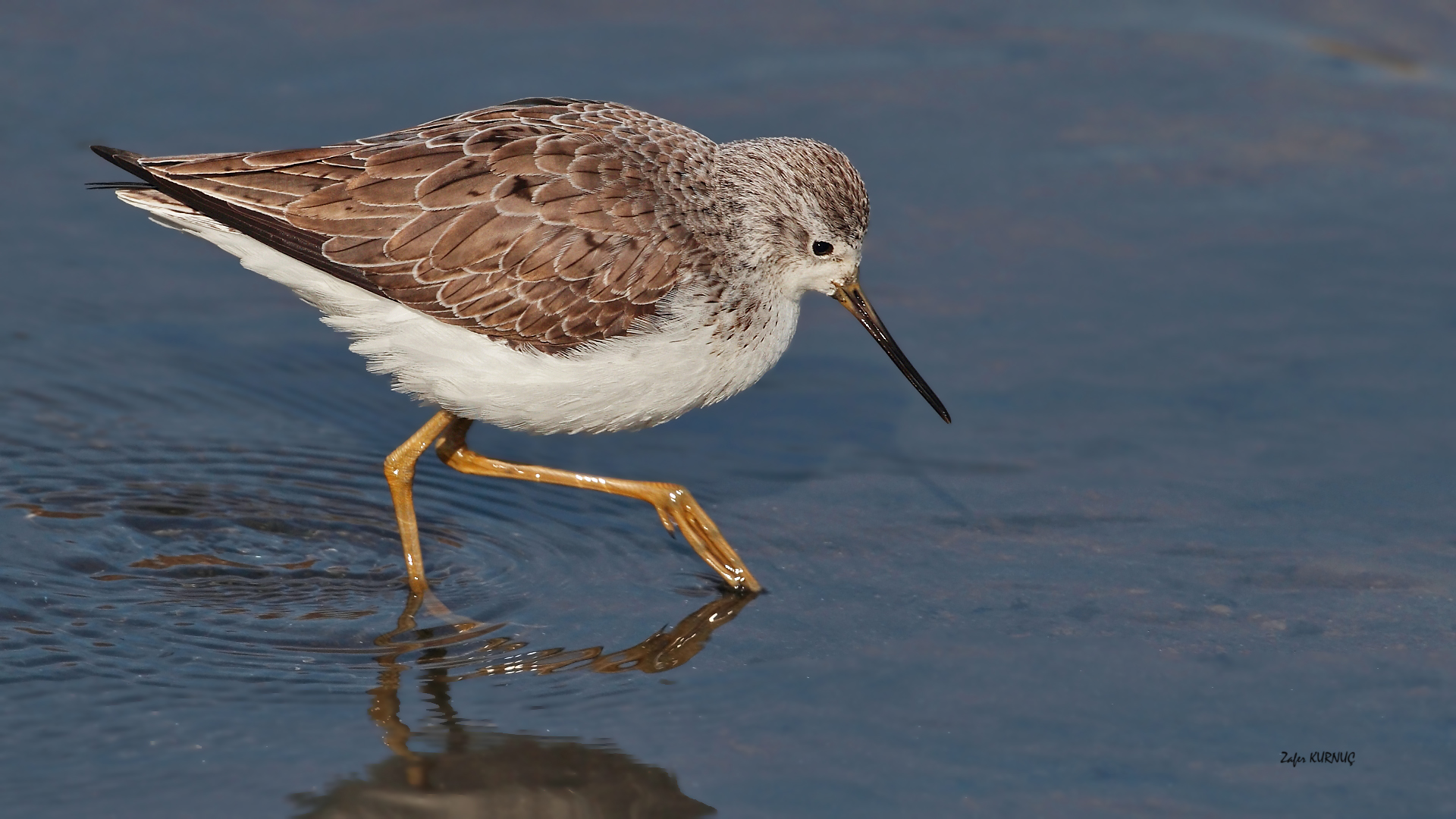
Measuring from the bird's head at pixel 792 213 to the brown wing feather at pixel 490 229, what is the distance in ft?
1.09

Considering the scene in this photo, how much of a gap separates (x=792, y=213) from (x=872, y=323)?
2.69 feet

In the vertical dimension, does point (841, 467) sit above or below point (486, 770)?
above

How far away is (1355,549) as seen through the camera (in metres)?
8.58

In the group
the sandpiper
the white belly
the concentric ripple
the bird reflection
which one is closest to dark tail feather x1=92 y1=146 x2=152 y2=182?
the sandpiper

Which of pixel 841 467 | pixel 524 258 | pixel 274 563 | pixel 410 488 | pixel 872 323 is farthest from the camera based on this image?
pixel 841 467

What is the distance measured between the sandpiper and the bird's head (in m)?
0.01

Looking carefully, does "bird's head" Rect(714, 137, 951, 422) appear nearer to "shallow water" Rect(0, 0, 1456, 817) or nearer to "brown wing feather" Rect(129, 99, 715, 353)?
"brown wing feather" Rect(129, 99, 715, 353)

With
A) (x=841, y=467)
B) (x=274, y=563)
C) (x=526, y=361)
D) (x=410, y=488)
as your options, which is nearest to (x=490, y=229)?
(x=526, y=361)

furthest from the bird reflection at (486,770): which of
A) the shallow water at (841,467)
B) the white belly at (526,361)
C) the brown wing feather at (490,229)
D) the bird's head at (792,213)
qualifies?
the bird's head at (792,213)

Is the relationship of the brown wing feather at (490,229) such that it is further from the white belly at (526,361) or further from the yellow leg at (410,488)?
the yellow leg at (410,488)

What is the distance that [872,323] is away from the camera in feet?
29.7

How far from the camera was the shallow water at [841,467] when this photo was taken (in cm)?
691

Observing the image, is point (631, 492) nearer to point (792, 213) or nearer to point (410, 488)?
point (410, 488)

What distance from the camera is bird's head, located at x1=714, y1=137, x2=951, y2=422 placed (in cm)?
861
